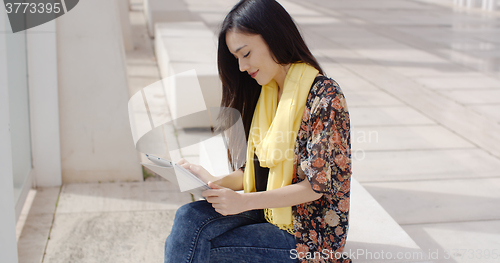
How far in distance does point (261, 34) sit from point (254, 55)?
9cm

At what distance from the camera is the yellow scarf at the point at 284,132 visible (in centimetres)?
182

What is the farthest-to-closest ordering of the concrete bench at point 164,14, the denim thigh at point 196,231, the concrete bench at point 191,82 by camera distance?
the concrete bench at point 164,14
the concrete bench at point 191,82
the denim thigh at point 196,231

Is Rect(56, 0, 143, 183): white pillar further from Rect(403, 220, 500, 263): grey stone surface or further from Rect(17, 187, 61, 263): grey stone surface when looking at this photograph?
Rect(403, 220, 500, 263): grey stone surface

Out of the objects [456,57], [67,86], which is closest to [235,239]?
[67,86]

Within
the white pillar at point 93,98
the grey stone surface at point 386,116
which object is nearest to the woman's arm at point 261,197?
the white pillar at point 93,98

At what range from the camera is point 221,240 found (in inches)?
76.3

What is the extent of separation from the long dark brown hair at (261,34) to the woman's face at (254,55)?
0.06 feet

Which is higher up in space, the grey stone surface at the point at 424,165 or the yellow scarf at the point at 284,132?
the yellow scarf at the point at 284,132

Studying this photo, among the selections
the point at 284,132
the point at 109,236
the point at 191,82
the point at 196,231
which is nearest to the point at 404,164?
the point at 191,82

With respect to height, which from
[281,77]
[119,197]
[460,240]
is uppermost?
[281,77]

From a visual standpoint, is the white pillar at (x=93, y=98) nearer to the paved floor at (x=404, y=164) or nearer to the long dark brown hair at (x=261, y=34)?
the paved floor at (x=404, y=164)

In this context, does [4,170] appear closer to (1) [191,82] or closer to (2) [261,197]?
(2) [261,197]

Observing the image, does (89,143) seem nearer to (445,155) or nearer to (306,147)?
(306,147)

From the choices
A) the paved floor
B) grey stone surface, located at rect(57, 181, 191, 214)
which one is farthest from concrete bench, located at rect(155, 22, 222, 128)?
grey stone surface, located at rect(57, 181, 191, 214)
